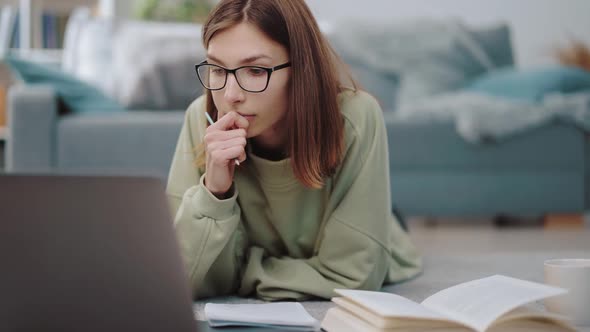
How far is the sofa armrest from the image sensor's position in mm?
2764

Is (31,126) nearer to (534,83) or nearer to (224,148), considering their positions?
(224,148)

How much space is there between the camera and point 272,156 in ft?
4.70

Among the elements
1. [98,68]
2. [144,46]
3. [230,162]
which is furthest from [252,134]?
[98,68]

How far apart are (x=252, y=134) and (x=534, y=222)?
2478mm

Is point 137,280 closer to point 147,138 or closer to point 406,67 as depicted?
point 147,138

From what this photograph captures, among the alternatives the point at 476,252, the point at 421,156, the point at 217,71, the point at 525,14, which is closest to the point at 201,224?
the point at 217,71

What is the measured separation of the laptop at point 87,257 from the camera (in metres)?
0.71

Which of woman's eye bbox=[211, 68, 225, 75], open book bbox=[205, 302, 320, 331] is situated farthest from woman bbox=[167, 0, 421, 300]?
open book bbox=[205, 302, 320, 331]

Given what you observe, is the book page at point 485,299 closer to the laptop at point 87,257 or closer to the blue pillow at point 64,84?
the laptop at point 87,257

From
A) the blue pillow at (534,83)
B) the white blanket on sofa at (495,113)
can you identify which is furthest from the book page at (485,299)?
the blue pillow at (534,83)

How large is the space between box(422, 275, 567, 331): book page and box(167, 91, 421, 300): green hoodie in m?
0.28

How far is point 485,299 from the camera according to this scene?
3.32ft

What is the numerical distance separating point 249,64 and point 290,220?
13.2 inches

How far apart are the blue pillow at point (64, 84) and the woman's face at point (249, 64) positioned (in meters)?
1.75
